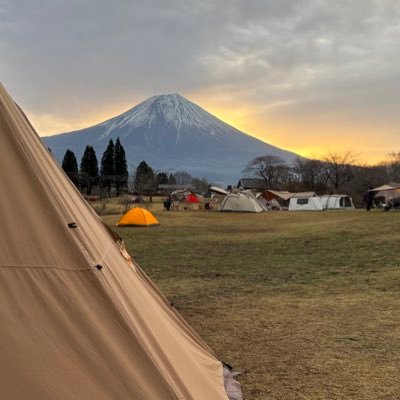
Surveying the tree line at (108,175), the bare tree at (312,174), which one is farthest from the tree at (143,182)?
the bare tree at (312,174)

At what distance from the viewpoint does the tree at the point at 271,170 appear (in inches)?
3620

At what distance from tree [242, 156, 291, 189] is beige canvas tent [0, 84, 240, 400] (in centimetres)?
8803

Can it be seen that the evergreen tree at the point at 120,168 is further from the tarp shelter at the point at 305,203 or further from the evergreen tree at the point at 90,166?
the tarp shelter at the point at 305,203

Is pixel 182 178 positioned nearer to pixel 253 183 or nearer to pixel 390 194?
pixel 253 183

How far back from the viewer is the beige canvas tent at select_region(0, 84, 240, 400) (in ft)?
7.96

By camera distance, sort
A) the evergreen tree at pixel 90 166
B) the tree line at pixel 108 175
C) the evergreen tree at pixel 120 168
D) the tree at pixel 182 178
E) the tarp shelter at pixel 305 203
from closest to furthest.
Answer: the tarp shelter at pixel 305 203, the tree line at pixel 108 175, the evergreen tree at pixel 90 166, the evergreen tree at pixel 120 168, the tree at pixel 182 178

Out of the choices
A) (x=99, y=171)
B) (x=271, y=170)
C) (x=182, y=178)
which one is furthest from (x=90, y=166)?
(x=182, y=178)

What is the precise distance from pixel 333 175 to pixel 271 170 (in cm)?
1568

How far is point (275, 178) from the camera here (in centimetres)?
9375

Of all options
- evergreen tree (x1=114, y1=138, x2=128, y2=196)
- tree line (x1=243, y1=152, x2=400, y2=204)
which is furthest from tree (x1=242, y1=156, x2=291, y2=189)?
evergreen tree (x1=114, y1=138, x2=128, y2=196)

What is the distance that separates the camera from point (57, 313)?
8.40 feet

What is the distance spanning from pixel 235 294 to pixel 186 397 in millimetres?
5676

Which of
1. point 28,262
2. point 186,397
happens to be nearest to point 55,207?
point 28,262

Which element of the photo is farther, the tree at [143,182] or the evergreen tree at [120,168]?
the evergreen tree at [120,168]
